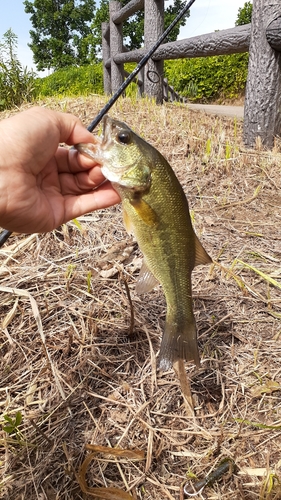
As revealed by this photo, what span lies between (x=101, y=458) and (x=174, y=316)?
62 cm

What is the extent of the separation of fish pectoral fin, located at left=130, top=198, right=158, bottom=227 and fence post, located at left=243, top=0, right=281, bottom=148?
9.46 feet

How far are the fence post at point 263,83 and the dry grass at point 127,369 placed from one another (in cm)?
148

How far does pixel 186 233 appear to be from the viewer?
55.7 inches

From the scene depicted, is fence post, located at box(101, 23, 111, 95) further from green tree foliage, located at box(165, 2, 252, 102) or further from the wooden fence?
green tree foliage, located at box(165, 2, 252, 102)

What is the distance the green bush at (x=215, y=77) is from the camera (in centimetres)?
1630

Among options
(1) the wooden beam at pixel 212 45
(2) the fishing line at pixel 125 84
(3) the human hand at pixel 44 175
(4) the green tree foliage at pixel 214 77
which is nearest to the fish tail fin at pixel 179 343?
(3) the human hand at pixel 44 175

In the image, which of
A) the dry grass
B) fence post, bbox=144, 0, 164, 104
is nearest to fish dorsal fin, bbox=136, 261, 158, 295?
the dry grass

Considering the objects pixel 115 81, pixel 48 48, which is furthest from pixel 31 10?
pixel 115 81

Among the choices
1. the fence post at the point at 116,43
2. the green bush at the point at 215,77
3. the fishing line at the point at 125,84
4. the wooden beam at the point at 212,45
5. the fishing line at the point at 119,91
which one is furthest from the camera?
the green bush at the point at 215,77

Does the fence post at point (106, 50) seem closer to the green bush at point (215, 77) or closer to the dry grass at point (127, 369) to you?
the green bush at point (215, 77)

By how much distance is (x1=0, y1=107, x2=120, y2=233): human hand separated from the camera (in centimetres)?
150

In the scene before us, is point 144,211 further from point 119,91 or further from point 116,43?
point 116,43

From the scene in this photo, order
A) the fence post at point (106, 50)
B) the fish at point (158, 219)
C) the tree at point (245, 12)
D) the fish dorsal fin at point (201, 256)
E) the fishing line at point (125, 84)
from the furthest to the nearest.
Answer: the tree at point (245, 12)
the fence post at point (106, 50)
the fishing line at point (125, 84)
the fish dorsal fin at point (201, 256)
the fish at point (158, 219)

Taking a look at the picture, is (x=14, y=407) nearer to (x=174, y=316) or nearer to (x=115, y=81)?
(x=174, y=316)
